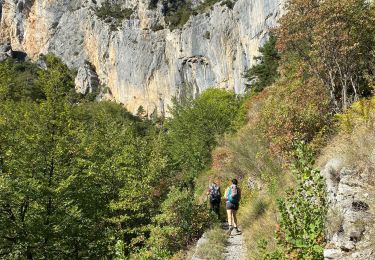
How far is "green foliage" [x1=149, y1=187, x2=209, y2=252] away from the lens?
11.7 m

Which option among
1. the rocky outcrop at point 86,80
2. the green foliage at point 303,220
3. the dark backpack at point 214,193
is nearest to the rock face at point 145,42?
the rocky outcrop at point 86,80

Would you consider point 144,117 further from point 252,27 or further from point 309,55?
point 309,55

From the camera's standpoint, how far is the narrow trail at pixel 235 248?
938 cm

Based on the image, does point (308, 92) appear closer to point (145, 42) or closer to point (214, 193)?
point (214, 193)

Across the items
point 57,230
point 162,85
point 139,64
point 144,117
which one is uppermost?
point 139,64

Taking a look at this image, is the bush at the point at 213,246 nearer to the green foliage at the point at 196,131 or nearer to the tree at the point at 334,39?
the tree at the point at 334,39

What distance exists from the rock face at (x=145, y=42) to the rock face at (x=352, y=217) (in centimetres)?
3938

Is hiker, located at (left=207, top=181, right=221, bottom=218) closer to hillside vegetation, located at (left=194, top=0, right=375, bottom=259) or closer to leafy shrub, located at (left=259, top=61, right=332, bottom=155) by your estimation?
hillside vegetation, located at (left=194, top=0, right=375, bottom=259)

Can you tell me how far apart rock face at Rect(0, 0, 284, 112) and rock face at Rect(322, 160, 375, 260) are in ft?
129

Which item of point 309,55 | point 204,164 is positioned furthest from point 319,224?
point 204,164

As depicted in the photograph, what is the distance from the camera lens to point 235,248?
10.0 meters

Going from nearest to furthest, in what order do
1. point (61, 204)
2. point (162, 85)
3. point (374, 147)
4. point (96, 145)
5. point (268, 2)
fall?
point (374, 147), point (61, 204), point (96, 145), point (268, 2), point (162, 85)

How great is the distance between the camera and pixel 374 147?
235 inches

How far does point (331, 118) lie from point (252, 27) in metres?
39.2
